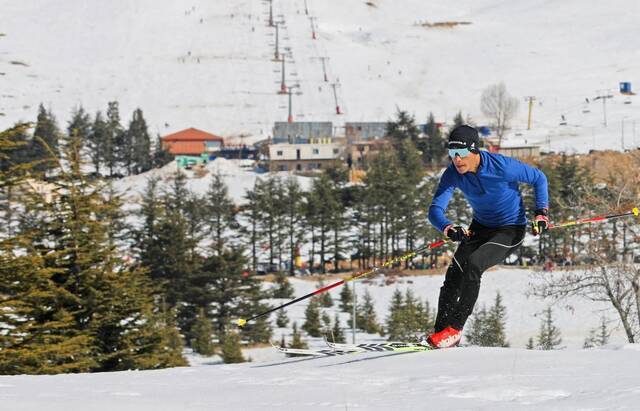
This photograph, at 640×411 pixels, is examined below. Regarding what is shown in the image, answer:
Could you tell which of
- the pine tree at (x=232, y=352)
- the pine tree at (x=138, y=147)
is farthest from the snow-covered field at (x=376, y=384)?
the pine tree at (x=138, y=147)

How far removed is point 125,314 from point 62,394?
12.8m

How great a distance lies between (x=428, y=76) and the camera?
17138 cm

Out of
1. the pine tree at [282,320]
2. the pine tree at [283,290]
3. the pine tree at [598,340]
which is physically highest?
the pine tree at [598,340]

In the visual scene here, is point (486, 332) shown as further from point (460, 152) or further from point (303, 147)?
point (303, 147)

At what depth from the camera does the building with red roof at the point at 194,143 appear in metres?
129

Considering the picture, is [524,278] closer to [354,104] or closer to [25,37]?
[354,104]

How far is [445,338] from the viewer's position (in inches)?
305

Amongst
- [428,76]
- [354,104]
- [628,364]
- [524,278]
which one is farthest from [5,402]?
[428,76]

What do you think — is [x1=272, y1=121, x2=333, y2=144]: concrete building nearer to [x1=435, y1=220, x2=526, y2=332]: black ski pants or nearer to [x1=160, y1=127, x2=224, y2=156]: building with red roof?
[x1=160, y1=127, x2=224, y2=156]: building with red roof

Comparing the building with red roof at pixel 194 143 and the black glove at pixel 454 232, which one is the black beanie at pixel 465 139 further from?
the building with red roof at pixel 194 143

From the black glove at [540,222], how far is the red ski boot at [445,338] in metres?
1.16

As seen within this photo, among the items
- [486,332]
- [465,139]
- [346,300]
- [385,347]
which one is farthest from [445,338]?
[346,300]

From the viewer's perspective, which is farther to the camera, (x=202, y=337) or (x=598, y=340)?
(x=202, y=337)

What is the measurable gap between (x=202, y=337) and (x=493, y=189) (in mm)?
33424
